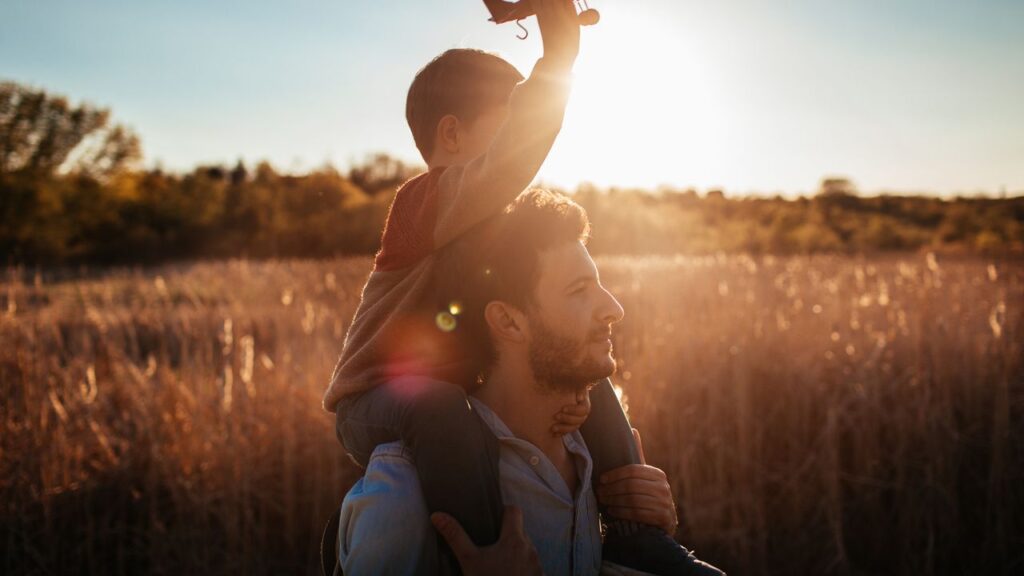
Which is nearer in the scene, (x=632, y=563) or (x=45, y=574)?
(x=632, y=563)

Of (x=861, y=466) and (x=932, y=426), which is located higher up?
(x=932, y=426)

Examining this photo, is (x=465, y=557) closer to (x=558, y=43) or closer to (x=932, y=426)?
(x=558, y=43)

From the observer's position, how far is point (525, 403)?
1459 mm

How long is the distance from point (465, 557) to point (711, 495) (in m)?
3.09

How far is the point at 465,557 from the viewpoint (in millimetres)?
1196

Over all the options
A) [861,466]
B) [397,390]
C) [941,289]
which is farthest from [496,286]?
[941,289]

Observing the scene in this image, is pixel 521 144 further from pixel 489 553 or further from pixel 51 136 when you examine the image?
pixel 51 136

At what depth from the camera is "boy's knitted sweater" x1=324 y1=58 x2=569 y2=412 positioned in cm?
129

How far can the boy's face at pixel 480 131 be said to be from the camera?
1.69 m

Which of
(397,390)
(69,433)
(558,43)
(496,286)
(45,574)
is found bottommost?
(45,574)

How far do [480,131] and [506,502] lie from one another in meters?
0.85

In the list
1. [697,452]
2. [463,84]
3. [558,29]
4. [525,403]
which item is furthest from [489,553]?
[697,452]

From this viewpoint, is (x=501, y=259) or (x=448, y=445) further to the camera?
(x=501, y=259)

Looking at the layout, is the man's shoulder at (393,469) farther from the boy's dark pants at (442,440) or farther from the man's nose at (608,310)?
the man's nose at (608,310)
